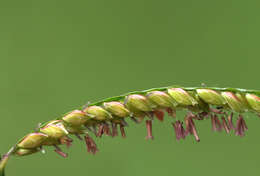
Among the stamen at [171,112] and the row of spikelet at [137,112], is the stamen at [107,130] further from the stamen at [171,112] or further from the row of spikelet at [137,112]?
the stamen at [171,112]

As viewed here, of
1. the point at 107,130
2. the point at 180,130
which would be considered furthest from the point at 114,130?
the point at 180,130

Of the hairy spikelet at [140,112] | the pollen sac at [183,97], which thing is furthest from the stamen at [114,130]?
the pollen sac at [183,97]

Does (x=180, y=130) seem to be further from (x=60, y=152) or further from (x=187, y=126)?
(x=60, y=152)

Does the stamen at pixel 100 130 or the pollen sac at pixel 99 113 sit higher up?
the pollen sac at pixel 99 113

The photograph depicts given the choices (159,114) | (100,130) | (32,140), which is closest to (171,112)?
(159,114)

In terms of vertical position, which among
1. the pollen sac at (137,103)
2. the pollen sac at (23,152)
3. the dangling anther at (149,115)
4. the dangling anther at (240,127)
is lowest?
the dangling anther at (240,127)

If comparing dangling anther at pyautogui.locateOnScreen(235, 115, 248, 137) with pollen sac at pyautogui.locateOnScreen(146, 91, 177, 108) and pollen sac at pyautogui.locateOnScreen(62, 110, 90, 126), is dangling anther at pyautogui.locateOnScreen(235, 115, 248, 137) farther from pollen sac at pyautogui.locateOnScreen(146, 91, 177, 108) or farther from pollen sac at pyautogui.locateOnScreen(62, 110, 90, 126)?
pollen sac at pyautogui.locateOnScreen(62, 110, 90, 126)

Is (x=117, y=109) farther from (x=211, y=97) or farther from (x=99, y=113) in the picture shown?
(x=211, y=97)
